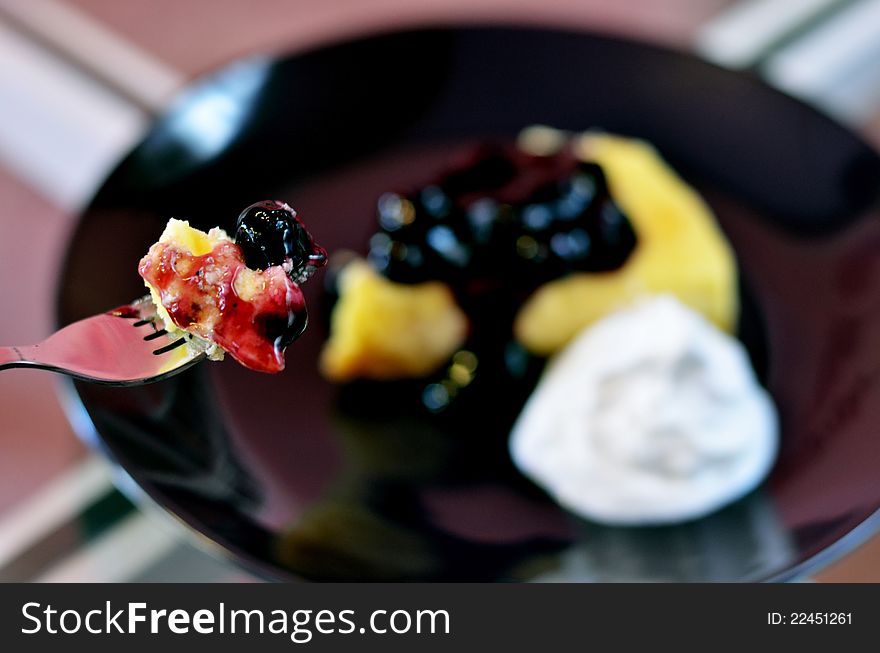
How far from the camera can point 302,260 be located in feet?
1.54

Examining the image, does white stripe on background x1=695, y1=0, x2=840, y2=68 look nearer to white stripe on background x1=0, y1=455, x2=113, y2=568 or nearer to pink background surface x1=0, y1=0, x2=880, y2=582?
pink background surface x1=0, y1=0, x2=880, y2=582

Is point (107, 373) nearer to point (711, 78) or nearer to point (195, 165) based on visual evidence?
point (195, 165)

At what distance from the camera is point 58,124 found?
106 centimetres

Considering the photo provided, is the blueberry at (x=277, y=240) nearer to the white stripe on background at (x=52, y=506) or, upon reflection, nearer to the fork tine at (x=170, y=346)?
the fork tine at (x=170, y=346)

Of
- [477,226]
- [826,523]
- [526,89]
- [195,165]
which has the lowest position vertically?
[826,523]

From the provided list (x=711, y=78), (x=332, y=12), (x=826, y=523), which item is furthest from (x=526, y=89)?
(x=826, y=523)

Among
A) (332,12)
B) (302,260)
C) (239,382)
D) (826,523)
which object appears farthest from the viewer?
(332,12)

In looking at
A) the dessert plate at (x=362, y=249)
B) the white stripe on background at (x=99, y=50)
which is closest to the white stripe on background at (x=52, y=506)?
the dessert plate at (x=362, y=249)

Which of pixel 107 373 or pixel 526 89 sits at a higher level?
pixel 526 89

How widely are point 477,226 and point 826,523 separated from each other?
352mm

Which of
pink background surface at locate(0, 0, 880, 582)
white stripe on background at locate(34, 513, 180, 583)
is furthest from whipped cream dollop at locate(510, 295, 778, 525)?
white stripe on background at locate(34, 513, 180, 583)

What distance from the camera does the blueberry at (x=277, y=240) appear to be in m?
0.46

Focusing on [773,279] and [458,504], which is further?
[773,279]

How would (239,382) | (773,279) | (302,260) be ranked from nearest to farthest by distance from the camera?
(302,260) < (239,382) < (773,279)
